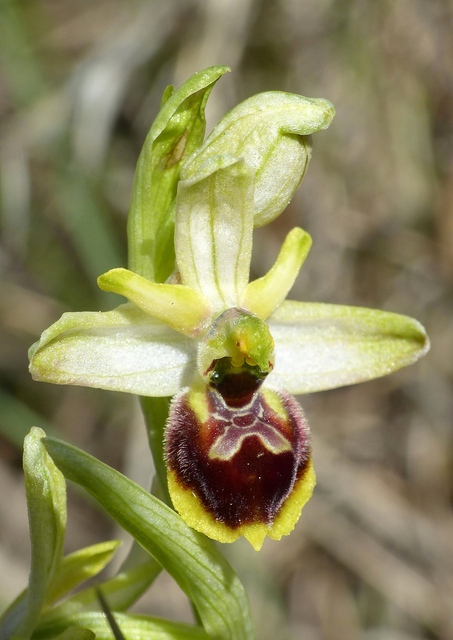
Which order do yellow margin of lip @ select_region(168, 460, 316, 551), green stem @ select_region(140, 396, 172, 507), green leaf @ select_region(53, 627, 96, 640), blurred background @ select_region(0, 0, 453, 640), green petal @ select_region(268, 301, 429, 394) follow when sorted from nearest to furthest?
yellow margin of lip @ select_region(168, 460, 316, 551) → green leaf @ select_region(53, 627, 96, 640) → green stem @ select_region(140, 396, 172, 507) → green petal @ select_region(268, 301, 429, 394) → blurred background @ select_region(0, 0, 453, 640)

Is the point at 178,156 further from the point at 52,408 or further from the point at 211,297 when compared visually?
the point at 52,408

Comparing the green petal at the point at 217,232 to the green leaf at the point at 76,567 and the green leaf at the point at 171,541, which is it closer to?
the green leaf at the point at 171,541

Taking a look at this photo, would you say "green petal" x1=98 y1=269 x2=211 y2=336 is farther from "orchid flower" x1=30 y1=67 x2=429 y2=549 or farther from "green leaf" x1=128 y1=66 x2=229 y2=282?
"green leaf" x1=128 y1=66 x2=229 y2=282

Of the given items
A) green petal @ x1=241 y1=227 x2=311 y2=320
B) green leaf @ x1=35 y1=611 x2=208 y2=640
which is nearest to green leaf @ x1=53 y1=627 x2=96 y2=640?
green leaf @ x1=35 y1=611 x2=208 y2=640

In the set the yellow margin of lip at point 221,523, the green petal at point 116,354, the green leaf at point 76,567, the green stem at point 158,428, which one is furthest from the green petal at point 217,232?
the green leaf at point 76,567

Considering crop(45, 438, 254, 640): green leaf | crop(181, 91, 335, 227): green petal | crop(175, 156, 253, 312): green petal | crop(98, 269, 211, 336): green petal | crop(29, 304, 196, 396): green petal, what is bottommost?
crop(45, 438, 254, 640): green leaf

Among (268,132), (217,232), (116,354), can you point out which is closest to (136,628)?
(116,354)

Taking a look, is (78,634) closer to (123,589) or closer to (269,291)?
(123,589)
